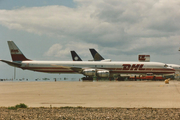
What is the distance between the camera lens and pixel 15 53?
6569 centimetres

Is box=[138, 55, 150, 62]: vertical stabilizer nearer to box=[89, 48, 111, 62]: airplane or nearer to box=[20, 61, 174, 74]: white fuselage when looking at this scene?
box=[89, 48, 111, 62]: airplane

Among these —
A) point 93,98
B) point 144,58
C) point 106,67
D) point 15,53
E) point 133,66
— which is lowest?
point 93,98

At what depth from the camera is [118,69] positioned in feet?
204

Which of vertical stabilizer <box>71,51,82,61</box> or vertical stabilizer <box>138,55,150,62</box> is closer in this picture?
vertical stabilizer <box>71,51,82,61</box>

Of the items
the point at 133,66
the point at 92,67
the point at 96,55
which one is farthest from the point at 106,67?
the point at 96,55

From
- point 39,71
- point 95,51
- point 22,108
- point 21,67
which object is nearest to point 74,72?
point 39,71

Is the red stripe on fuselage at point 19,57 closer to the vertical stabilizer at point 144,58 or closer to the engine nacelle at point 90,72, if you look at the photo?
the engine nacelle at point 90,72

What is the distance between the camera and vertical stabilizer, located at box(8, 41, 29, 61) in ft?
214

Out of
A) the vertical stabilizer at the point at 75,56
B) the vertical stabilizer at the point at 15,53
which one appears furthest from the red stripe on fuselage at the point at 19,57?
the vertical stabilizer at the point at 75,56

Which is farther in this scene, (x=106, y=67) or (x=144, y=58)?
(x=144, y=58)

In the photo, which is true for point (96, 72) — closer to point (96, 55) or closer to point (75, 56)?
point (75, 56)

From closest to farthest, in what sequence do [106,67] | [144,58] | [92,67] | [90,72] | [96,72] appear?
1. [90,72]
2. [96,72]
3. [106,67]
4. [92,67]
5. [144,58]

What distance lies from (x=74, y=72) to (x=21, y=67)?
14.8 meters

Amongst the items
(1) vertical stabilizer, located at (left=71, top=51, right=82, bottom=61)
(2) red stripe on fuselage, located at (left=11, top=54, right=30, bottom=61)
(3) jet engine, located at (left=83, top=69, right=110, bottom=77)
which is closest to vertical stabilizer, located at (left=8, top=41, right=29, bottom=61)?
(2) red stripe on fuselage, located at (left=11, top=54, right=30, bottom=61)
